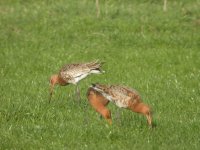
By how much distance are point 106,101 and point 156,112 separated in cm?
130

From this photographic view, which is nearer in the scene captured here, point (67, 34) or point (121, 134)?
point (121, 134)

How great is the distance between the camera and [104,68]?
18094 mm

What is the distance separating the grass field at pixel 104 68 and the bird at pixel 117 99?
27cm

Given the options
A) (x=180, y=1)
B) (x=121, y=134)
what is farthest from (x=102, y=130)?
(x=180, y=1)

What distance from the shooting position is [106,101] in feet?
40.9

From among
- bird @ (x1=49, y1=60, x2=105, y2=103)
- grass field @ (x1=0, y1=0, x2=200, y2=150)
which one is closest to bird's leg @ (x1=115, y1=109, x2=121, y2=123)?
grass field @ (x1=0, y1=0, x2=200, y2=150)

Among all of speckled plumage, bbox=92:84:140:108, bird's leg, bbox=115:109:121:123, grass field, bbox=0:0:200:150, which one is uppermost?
speckled plumage, bbox=92:84:140:108

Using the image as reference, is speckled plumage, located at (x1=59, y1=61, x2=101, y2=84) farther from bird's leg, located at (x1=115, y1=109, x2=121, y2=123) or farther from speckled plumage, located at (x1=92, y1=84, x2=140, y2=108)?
speckled plumage, located at (x1=92, y1=84, x2=140, y2=108)

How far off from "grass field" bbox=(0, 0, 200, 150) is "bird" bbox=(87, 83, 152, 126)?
266mm

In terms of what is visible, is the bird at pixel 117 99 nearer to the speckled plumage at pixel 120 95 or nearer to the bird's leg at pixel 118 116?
the speckled plumage at pixel 120 95

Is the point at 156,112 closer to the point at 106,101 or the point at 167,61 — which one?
the point at 106,101

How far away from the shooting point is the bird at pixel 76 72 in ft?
43.6

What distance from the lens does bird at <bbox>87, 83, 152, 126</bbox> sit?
11750 mm

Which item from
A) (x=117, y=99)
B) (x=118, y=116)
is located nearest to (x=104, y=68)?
(x=118, y=116)
